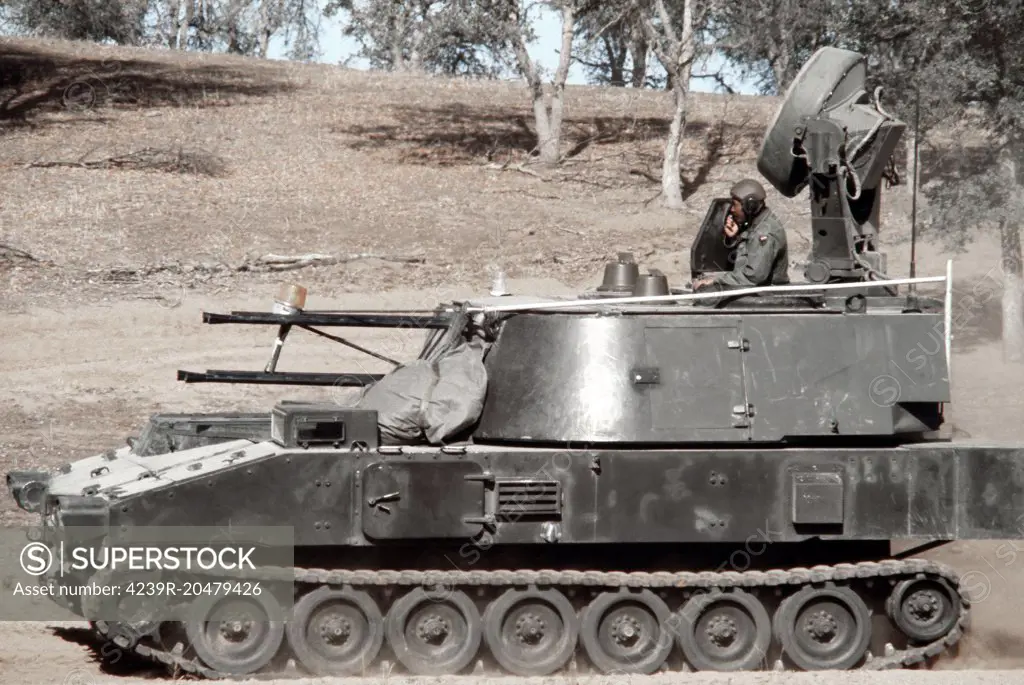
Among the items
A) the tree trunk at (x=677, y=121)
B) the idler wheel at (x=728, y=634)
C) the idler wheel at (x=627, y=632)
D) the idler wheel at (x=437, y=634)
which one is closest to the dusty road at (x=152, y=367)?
the idler wheel at (x=728, y=634)

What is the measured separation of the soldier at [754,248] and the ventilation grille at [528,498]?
1.85 meters

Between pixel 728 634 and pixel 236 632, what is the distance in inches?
118

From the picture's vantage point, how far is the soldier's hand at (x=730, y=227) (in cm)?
1058

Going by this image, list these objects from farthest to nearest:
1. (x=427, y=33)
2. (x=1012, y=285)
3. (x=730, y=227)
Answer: (x=427, y=33) → (x=1012, y=285) → (x=730, y=227)

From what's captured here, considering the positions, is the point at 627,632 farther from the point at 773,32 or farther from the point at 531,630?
the point at 773,32

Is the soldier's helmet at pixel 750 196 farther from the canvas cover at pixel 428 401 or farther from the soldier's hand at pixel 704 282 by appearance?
the canvas cover at pixel 428 401

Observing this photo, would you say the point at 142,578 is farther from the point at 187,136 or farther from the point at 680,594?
the point at 187,136

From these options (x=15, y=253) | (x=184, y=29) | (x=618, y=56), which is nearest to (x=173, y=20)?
(x=184, y=29)

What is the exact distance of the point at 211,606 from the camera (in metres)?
9.25

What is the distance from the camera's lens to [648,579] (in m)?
9.55

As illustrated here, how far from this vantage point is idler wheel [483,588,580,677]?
31.2 feet

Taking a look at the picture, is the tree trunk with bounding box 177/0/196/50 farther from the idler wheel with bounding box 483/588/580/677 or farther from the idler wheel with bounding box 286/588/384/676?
the idler wheel with bounding box 483/588/580/677

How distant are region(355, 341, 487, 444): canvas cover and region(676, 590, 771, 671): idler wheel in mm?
1808

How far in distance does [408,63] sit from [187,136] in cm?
2241
